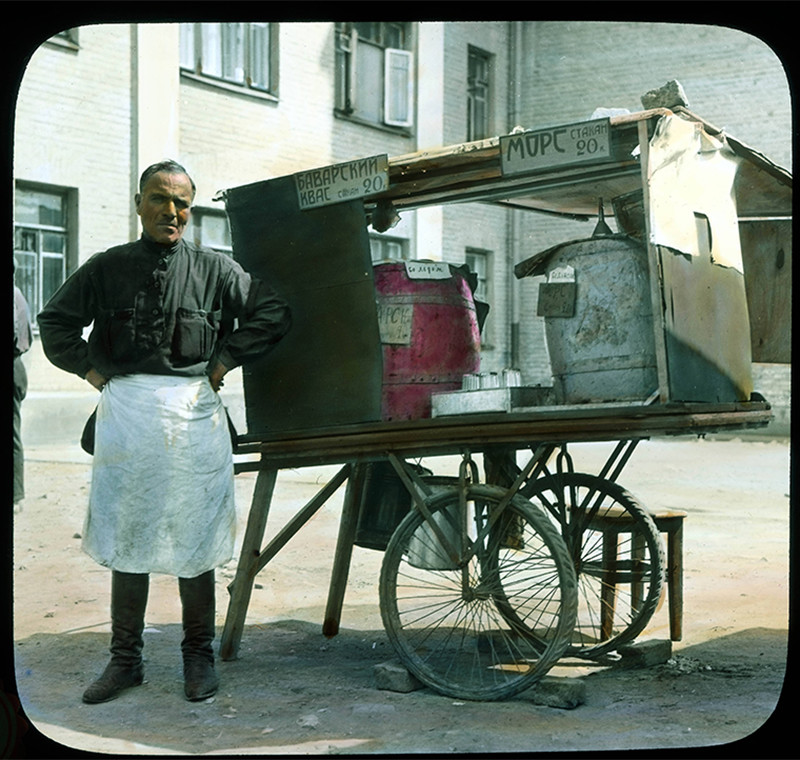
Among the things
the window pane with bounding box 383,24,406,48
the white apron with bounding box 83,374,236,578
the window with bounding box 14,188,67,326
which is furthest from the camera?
the window pane with bounding box 383,24,406,48

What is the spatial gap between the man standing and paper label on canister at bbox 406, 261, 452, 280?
2.62 ft

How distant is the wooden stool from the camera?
4.87 metres

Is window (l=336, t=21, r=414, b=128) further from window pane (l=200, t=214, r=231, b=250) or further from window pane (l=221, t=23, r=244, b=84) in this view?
window pane (l=200, t=214, r=231, b=250)

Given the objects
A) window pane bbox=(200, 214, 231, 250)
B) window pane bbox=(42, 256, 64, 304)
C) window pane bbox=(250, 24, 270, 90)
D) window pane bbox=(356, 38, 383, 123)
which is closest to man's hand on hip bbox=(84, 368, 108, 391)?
window pane bbox=(42, 256, 64, 304)

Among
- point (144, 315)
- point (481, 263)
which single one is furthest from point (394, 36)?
point (144, 315)

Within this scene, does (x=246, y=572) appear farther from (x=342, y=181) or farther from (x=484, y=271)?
(x=484, y=271)

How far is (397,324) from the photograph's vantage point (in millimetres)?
4621

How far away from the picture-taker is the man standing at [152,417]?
4238 mm

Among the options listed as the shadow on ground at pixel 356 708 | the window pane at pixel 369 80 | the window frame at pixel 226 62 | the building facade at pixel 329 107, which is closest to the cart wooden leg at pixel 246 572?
the shadow on ground at pixel 356 708

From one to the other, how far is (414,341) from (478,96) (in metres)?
12.6

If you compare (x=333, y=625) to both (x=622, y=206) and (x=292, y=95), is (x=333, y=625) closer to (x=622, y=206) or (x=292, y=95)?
(x=622, y=206)

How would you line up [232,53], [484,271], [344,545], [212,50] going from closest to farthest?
[344,545]
[212,50]
[232,53]
[484,271]

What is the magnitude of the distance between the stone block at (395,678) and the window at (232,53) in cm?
821

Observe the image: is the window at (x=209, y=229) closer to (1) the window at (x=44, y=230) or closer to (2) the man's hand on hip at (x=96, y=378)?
(1) the window at (x=44, y=230)
